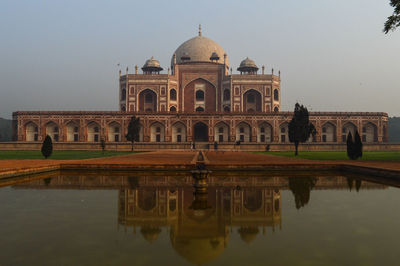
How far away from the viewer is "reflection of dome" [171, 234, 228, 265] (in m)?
3.37

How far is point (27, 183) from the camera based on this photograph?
871 centimetres

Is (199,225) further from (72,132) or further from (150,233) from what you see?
(72,132)

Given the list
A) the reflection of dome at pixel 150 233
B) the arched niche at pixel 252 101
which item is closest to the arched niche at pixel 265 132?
the arched niche at pixel 252 101

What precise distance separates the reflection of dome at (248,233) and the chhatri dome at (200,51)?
4323 centimetres

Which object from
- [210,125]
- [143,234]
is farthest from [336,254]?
[210,125]

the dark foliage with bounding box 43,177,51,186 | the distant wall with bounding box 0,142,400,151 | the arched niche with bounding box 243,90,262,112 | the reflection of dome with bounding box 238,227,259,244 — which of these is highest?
the arched niche with bounding box 243,90,262,112

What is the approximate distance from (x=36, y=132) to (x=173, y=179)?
34604mm

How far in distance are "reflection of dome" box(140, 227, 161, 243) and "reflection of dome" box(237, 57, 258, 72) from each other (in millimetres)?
42650

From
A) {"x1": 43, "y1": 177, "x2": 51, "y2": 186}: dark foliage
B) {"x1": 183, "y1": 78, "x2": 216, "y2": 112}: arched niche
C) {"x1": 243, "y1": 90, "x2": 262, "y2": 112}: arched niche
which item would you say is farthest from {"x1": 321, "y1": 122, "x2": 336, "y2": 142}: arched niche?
{"x1": 43, "y1": 177, "x2": 51, "y2": 186}: dark foliage

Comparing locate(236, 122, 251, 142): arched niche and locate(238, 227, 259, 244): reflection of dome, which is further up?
locate(236, 122, 251, 142): arched niche

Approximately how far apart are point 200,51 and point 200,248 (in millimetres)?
45712

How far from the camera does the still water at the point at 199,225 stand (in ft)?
11.1

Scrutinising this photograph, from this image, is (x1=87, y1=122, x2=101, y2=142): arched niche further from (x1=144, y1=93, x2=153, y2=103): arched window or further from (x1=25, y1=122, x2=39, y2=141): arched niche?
(x1=144, y1=93, x2=153, y2=103): arched window

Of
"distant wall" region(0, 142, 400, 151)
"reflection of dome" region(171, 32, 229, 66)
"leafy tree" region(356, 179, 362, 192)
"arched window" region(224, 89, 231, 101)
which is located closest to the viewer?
"leafy tree" region(356, 179, 362, 192)
